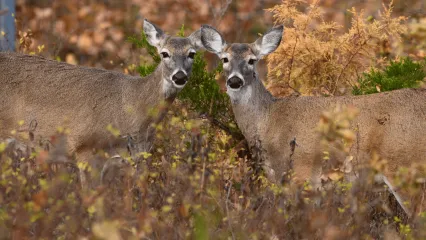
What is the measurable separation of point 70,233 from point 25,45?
5868 millimetres

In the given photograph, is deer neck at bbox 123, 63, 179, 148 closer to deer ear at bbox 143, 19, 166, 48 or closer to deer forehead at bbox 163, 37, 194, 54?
deer forehead at bbox 163, 37, 194, 54

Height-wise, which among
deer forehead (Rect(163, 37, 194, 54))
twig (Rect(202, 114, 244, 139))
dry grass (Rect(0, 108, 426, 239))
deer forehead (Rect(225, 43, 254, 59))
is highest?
dry grass (Rect(0, 108, 426, 239))

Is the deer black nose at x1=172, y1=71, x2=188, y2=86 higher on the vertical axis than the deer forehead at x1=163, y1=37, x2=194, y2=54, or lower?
lower

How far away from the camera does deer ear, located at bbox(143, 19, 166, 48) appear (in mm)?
8609

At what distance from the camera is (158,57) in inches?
360

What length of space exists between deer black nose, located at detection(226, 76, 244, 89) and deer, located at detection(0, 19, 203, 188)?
493 mm

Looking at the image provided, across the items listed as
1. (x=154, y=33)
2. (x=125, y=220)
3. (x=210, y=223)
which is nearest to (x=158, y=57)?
(x=154, y=33)

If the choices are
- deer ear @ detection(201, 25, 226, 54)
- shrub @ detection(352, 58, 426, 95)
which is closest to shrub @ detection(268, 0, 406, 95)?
shrub @ detection(352, 58, 426, 95)

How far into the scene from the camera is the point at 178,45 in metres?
8.26

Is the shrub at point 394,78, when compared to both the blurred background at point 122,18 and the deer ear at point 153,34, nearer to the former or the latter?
the deer ear at point 153,34

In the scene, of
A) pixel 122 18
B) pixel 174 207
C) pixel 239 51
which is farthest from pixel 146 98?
pixel 122 18

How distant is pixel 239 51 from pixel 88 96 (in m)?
1.48

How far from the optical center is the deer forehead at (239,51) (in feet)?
26.0

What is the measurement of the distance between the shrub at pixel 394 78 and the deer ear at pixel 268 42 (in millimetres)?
958
